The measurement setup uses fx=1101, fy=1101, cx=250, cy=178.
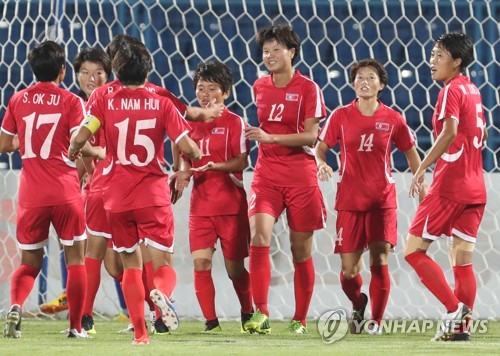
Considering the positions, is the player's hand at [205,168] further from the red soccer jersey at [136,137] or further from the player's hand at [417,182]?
the player's hand at [417,182]

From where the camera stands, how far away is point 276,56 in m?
6.08

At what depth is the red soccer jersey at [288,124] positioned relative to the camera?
6.07 meters

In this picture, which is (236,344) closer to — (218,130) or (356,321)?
(356,321)

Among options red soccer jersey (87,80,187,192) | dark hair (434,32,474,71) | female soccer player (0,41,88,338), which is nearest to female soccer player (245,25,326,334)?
red soccer jersey (87,80,187,192)

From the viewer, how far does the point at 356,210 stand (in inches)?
241

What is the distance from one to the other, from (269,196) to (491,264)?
1976 mm

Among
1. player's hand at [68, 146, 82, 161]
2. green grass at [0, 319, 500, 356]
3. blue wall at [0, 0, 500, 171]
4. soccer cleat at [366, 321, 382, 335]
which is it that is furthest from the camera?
blue wall at [0, 0, 500, 171]

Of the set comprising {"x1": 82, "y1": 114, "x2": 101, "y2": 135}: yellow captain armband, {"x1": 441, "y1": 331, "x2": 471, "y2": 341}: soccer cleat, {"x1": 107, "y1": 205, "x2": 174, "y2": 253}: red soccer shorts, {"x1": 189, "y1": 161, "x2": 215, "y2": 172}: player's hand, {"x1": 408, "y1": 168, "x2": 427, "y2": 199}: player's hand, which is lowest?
{"x1": 441, "y1": 331, "x2": 471, "y2": 341}: soccer cleat

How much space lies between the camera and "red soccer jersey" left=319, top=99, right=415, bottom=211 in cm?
611

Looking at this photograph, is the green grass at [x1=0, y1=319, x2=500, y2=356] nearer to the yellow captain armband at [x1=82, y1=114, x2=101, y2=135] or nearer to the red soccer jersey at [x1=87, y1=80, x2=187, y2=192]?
the red soccer jersey at [x1=87, y1=80, x2=187, y2=192]

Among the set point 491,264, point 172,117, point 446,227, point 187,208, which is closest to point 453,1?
point 491,264

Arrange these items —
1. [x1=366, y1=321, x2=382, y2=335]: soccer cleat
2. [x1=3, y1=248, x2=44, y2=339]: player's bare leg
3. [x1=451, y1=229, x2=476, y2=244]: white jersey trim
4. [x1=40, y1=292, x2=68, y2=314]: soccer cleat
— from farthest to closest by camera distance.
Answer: [x1=40, y1=292, x2=68, y2=314]: soccer cleat, [x1=366, y1=321, x2=382, y2=335]: soccer cleat, [x1=451, y1=229, x2=476, y2=244]: white jersey trim, [x1=3, y1=248, x2=44, y2=339]: player's bare leg

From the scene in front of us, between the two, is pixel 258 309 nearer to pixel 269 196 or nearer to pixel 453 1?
Result: pixel 269 196

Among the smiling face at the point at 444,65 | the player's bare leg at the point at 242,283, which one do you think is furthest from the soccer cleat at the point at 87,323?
Result: the smiling face at the point at 444,65
